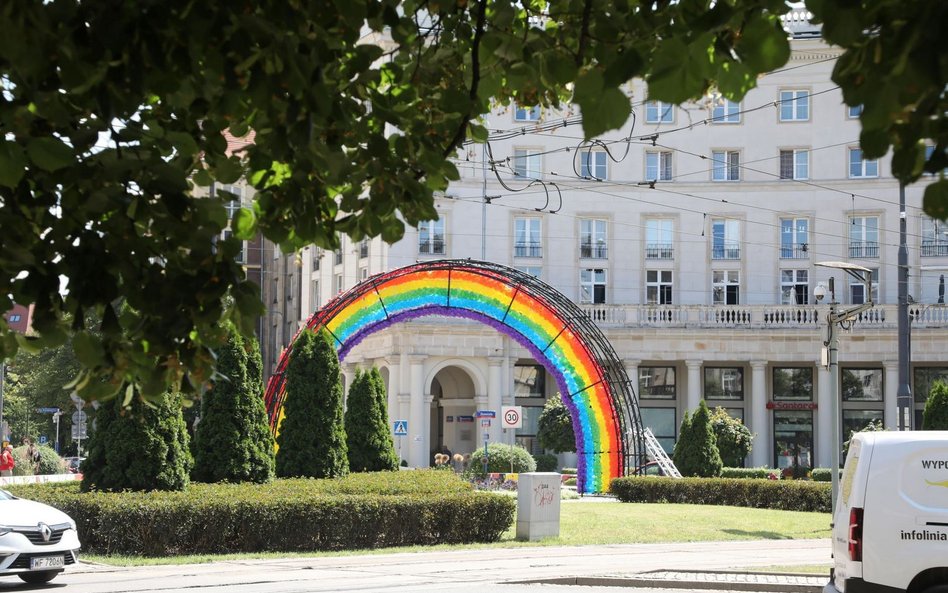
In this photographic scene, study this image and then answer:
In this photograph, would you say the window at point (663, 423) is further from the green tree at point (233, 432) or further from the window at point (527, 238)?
the green tree at point (233, 432)

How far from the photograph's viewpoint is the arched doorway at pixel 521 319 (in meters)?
33.7

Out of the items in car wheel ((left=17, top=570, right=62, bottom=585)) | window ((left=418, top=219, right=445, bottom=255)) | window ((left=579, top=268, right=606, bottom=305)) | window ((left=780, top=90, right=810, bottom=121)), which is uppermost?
window ((left=780, top=90, right=810, bottom=121))

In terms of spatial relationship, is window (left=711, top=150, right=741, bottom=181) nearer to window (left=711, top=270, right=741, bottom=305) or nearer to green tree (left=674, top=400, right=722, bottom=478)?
window (left=711, top=270, right=741, bottom=305)

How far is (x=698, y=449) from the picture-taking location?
40688mm

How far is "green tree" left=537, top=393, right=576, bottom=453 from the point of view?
61.2 metres

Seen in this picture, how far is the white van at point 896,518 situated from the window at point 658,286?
182ft

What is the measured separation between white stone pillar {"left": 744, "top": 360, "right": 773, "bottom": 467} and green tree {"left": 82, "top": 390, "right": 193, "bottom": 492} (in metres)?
45.1

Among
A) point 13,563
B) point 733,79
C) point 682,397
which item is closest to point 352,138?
point 733,79

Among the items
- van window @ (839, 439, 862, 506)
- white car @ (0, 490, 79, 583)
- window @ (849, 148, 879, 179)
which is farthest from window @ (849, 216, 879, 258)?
van window @ (839, 439, 862, 506)

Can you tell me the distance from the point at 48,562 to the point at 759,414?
52116mm

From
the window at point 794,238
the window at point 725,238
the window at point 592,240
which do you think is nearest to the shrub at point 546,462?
the window at point 592,240

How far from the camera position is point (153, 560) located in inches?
→ 781

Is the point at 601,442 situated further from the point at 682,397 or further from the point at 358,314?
the point at 682,397

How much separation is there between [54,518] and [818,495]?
22839 mm
